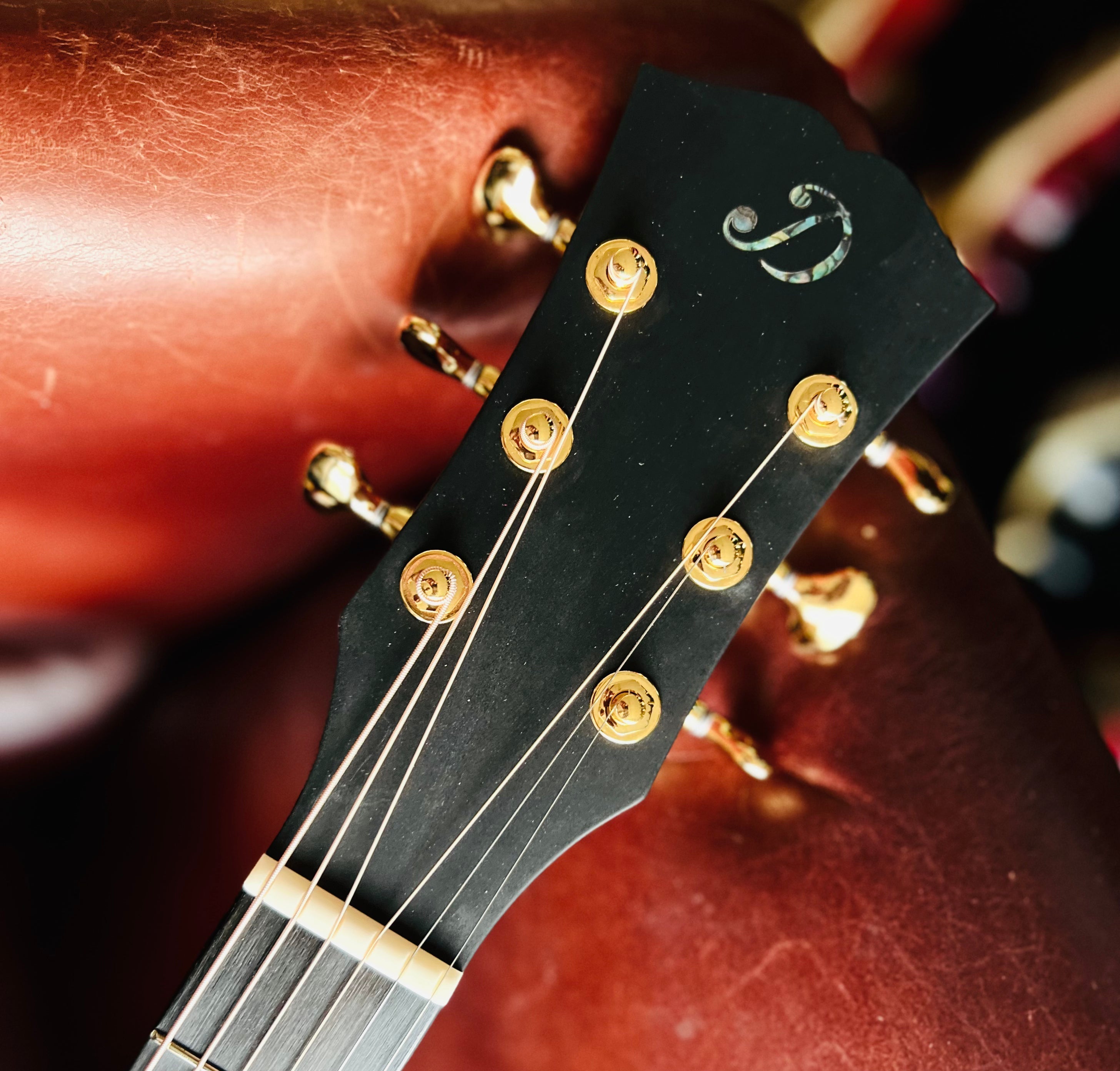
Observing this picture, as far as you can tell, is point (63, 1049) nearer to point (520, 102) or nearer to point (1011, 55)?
point (520, 102)

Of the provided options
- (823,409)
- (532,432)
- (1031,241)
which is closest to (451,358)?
(532,432)

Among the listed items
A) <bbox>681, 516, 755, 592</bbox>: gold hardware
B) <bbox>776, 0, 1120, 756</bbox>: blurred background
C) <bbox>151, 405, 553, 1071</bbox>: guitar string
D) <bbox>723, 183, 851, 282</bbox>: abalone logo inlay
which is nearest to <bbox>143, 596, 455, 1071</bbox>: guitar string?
<bbox>151, 405, 553, 1071</bbox>: guitar string

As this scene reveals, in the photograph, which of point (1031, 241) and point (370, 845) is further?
point (1031, 241)

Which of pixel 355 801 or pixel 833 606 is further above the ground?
pixel 833 606

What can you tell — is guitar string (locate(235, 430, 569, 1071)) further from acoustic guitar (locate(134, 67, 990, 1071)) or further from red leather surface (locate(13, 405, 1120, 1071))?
red leather surface (locate(13, 405, 1120, 1071))

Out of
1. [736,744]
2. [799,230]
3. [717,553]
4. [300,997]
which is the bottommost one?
[300,997]

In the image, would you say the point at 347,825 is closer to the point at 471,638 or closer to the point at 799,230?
the point at 471,638
